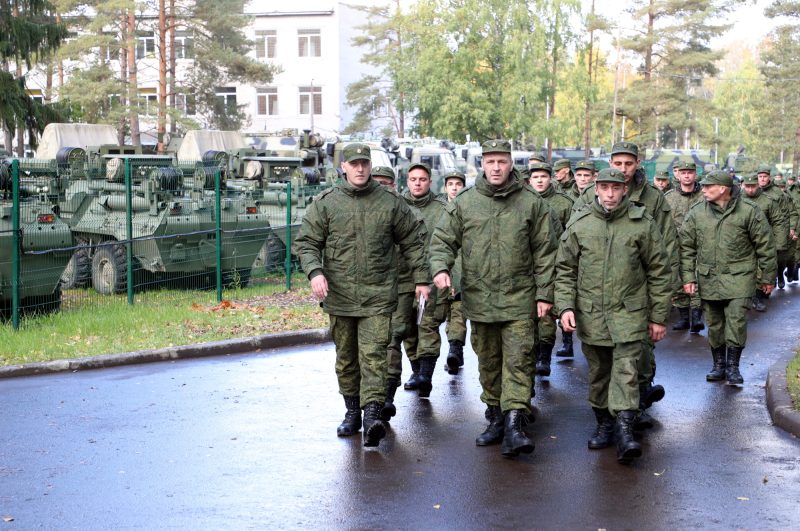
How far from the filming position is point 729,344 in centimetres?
1013

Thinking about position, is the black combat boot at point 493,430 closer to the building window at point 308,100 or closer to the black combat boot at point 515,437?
the black combat boot at point 515,437

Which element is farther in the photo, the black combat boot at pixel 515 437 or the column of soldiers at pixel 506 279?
the column of soldiers at pixel 506 279

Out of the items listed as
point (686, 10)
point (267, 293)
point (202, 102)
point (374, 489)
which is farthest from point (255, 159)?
point (686, 10)

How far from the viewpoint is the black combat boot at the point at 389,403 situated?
8.39 metres

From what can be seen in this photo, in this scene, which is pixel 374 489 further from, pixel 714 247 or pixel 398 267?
pixel 714 247

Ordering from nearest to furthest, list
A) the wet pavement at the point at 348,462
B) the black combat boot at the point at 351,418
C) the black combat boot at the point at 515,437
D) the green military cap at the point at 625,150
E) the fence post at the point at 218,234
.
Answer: the wet pavement at the point at 348,462 → the black combat boot at the point at 515,437 → the black combat boot at the point at 351,418 → the green military cap at the point at 625,150 → the fence post at the point at 218,234

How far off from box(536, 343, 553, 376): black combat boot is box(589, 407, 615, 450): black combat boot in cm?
270

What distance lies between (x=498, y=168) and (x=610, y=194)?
0.74 m

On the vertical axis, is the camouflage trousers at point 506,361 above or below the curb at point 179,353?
above

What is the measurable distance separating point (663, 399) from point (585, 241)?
239cm

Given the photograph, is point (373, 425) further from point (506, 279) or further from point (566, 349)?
point (566, 349)

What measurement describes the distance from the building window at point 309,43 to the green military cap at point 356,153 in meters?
52.1

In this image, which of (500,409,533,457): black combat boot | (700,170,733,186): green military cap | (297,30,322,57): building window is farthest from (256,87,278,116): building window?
(500,409,533,457): black combat boot

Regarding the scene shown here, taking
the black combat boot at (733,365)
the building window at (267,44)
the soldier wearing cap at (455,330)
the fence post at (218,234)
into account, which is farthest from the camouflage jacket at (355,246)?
the building window at (267,44)
